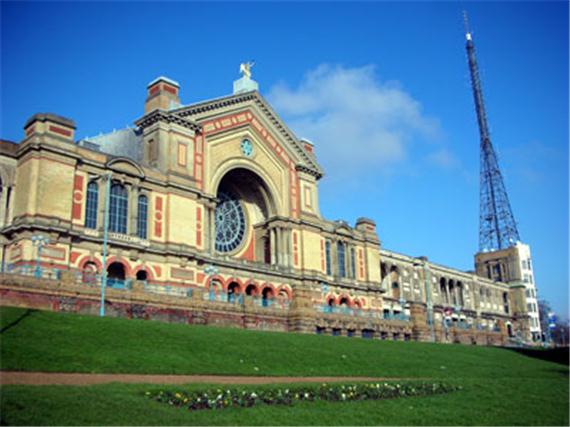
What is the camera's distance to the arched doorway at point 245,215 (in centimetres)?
5891

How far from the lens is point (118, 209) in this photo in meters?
45.5

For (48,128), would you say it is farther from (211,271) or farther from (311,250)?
(311,250)

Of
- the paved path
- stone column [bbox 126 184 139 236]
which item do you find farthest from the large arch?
the paved path

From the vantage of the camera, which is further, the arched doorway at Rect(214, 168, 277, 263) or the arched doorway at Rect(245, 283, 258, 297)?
the arched doorway at Rect(214, 168, 277, 263)

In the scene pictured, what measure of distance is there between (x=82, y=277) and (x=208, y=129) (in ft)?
72.8

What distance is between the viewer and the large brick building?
129 ft

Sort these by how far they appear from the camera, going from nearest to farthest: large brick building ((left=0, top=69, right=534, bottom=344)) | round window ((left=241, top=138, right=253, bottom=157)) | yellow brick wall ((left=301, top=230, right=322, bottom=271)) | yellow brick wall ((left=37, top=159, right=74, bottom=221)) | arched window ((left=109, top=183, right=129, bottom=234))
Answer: large brick building ((left=0, top=69, right=534, bottom=344)) < yellow brick wall ((left=37, top=159, right=74, bottom=221)) < arched window ((left=109, top=183, right=129, bottom=234)) < round window ((left=241, top=138, right=253, bottom=157)) < yellow brick wall ((left=301, top=230, right=322, bottom=271))

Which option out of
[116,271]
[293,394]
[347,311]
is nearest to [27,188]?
[116,271]

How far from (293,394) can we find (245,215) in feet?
143

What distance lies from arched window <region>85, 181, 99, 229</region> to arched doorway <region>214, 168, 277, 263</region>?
15.6m

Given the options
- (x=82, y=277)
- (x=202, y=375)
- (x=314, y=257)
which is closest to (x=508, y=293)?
(x=314, y=257)

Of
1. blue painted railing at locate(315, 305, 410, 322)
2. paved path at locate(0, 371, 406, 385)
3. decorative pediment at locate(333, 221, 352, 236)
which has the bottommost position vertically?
paved path at locate(0, 371, 406, 385)

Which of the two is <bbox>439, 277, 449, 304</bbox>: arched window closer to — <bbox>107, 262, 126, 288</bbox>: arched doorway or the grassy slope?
the grassy slope

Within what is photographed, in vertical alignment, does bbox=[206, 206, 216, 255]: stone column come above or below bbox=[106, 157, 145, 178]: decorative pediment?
below
